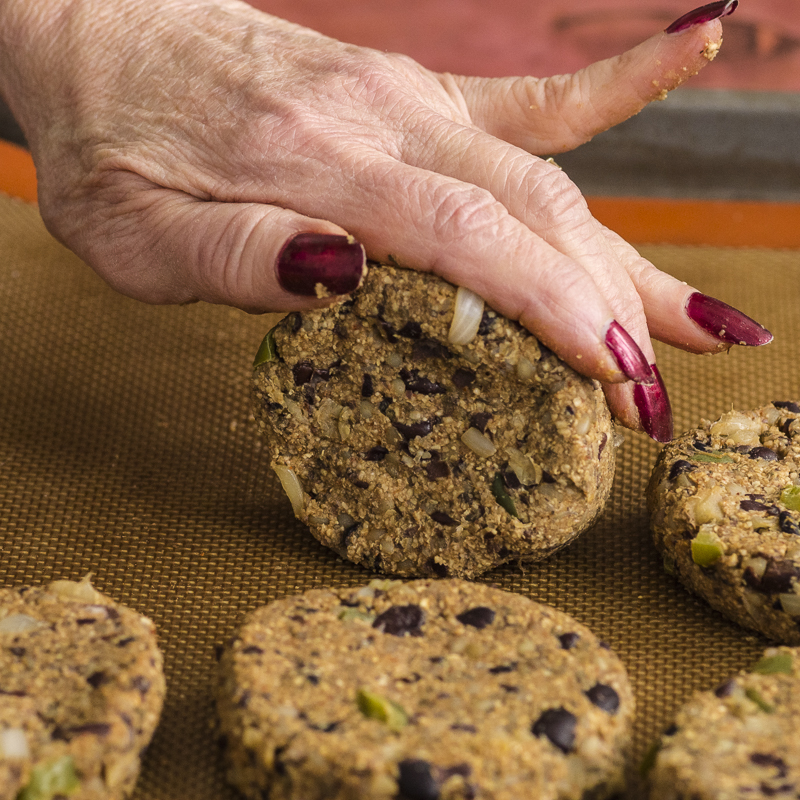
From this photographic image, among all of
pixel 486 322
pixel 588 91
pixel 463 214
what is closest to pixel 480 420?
pixel 486 322

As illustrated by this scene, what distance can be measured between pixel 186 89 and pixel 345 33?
2.05 meters

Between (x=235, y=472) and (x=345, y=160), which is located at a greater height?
(x=345, y=160)

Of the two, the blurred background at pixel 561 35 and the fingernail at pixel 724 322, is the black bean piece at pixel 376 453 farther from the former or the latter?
the blurred background at pixel 561 35

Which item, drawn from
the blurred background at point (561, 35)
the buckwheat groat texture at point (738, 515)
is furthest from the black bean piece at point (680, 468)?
the blurred background at point (561, 35)

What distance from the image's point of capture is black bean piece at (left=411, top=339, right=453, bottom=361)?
1151mm

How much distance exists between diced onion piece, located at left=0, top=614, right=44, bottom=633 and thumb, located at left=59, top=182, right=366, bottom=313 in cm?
44

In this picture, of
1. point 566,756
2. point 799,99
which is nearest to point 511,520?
point 566,756

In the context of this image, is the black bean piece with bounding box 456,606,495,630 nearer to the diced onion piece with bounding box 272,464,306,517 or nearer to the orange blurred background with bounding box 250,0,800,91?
the diced onion piece with bounding box 272,464,306,517

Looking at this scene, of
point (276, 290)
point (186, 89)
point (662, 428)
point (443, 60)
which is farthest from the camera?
point (443, 60)

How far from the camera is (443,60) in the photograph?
3.21 m

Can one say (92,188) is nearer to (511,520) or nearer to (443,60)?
(511,520)

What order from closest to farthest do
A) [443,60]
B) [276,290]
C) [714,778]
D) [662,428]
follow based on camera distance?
[714,778] → [276,290] → [662,428] → [443,60]

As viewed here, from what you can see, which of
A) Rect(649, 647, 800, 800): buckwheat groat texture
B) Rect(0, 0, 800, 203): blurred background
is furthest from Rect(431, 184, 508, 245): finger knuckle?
Rect(0, 0, 800, 203): blurred background

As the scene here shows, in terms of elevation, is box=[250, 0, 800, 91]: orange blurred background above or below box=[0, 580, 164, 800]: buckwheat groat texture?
above
